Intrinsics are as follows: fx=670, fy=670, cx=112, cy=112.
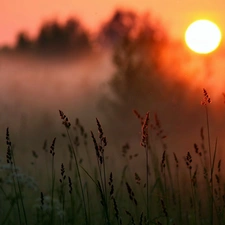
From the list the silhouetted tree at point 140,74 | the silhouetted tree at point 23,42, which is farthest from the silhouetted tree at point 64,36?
the silhouetted tree at point 140,74

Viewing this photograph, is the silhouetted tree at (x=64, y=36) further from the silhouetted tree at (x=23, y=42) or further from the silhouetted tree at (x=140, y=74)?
the silhouetted tree at (x=140, y=74)

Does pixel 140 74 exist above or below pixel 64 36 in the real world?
below

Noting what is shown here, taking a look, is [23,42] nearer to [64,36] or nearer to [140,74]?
[64,36]

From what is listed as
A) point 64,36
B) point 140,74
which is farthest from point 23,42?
point 140,74

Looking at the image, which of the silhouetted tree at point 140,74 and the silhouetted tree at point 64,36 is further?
the silhouetted tree at point 64,36

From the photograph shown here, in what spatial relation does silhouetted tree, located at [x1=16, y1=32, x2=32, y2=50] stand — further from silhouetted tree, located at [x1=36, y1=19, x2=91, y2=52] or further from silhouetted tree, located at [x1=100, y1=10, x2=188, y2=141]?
silhouetted tree, located at [x1=100, y1=10, x2=188, y2=141]

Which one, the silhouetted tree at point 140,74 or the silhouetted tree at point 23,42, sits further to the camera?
the silhouetted tree at point 23,42

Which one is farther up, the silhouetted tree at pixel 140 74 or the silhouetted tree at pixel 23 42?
the silhouetted tree at pixel 23 42

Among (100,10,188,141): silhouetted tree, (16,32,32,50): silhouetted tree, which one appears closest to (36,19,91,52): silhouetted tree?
→ (16,32,32,50): silhouetted tree

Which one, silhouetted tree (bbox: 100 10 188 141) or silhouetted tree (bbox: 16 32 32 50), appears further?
silhouetted tree (bbox: 16 32 32 50)

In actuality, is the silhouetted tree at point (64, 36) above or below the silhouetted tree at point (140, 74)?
above

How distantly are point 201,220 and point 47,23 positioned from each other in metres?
28.8

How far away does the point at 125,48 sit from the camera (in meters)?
28.4

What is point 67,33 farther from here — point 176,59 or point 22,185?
point 22,185
